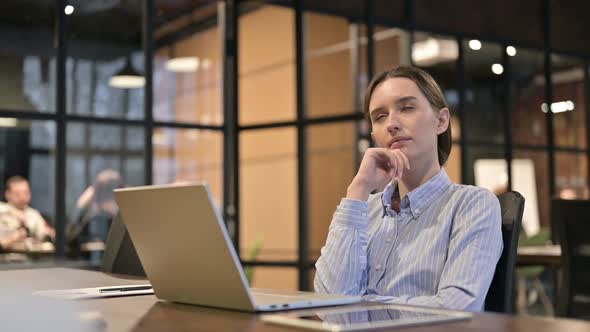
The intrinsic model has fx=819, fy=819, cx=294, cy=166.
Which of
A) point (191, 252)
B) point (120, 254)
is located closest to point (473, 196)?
point (191, 252)

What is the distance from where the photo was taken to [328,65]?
6.85 meters

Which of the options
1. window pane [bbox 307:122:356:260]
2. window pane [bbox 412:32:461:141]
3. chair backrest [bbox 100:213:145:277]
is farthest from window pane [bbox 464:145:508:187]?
chair backrest [bbox 100:213:145:277]

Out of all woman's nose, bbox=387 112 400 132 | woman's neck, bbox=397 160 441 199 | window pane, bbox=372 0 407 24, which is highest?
window pane, bbox=372 0 407 24

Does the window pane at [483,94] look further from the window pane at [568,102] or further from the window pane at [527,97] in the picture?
the window pane at [568,102]

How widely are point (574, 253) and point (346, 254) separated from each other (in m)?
2.22

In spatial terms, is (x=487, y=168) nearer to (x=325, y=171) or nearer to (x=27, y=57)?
(x=325, y=171)

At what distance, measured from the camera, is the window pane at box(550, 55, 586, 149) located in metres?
7.76

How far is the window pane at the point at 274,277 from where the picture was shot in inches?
273

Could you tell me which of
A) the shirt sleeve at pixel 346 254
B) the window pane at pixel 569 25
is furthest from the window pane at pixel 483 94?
the shirt sleeve at pixel 346 254

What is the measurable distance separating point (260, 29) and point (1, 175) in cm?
255

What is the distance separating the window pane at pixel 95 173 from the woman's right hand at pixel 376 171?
445 cm

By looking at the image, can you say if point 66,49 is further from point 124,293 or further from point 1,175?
point 124,293

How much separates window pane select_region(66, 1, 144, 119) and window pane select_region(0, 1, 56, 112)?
153mm

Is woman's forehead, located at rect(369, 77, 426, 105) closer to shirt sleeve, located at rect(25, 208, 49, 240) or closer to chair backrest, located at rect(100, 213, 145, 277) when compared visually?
chair backrest, located at rect(100, 213, 145, 277)
